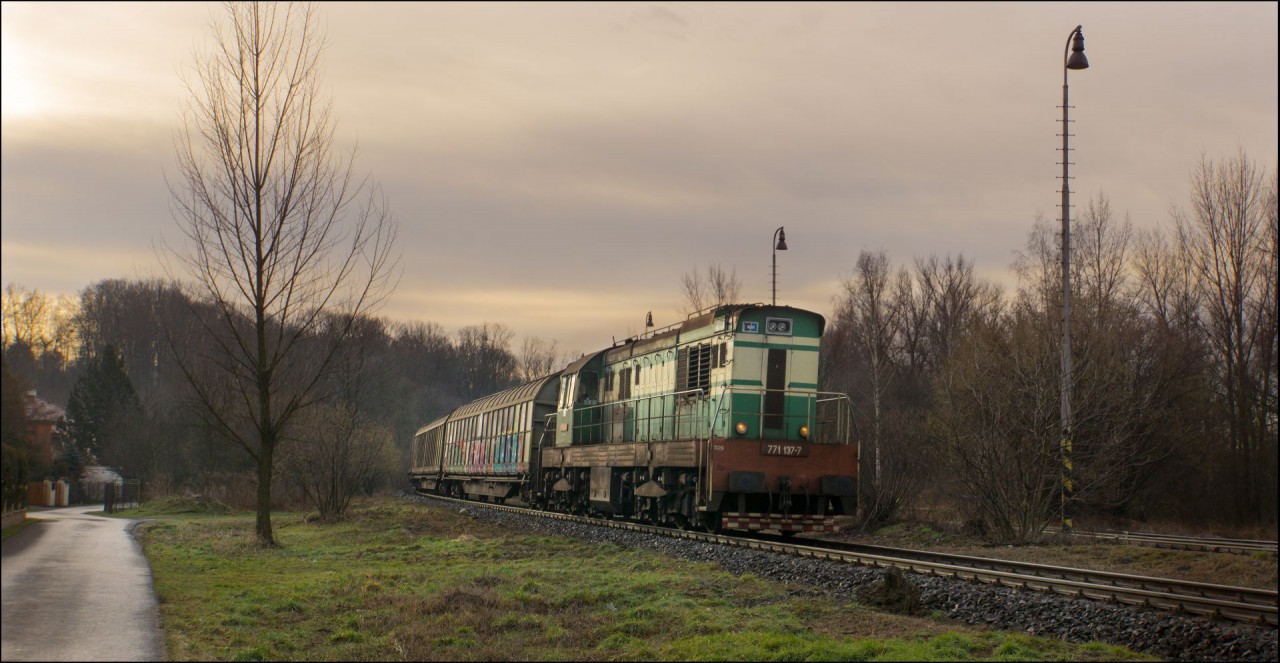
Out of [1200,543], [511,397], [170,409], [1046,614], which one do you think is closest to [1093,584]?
[1046,614]

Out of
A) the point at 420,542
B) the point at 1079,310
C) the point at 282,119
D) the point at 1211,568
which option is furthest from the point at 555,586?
the point at 1079,310

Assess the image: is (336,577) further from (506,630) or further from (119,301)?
(119,301)

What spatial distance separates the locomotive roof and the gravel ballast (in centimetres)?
1564

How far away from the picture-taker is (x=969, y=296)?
6725 centimetres

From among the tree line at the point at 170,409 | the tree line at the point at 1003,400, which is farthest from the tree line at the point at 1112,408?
the tree line at the point at 170,409

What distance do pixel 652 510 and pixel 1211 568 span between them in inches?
456

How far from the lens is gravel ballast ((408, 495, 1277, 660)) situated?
31.5ft

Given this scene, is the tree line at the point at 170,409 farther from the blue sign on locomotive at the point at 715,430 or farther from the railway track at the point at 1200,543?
the railway track at the point at 1200,543

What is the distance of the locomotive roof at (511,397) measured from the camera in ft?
107

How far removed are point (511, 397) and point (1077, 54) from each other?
2048cm

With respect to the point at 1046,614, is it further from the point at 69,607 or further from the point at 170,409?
the point at 170,409

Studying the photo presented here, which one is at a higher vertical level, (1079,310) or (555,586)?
(1079,310)

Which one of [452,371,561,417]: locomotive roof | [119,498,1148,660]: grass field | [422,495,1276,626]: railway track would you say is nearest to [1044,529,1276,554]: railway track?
[422,495,1276,626]: railway track

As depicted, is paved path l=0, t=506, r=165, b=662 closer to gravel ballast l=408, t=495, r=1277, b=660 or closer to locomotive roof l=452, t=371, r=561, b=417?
gravel ballast l=408, t=495, r=1277, b=660
